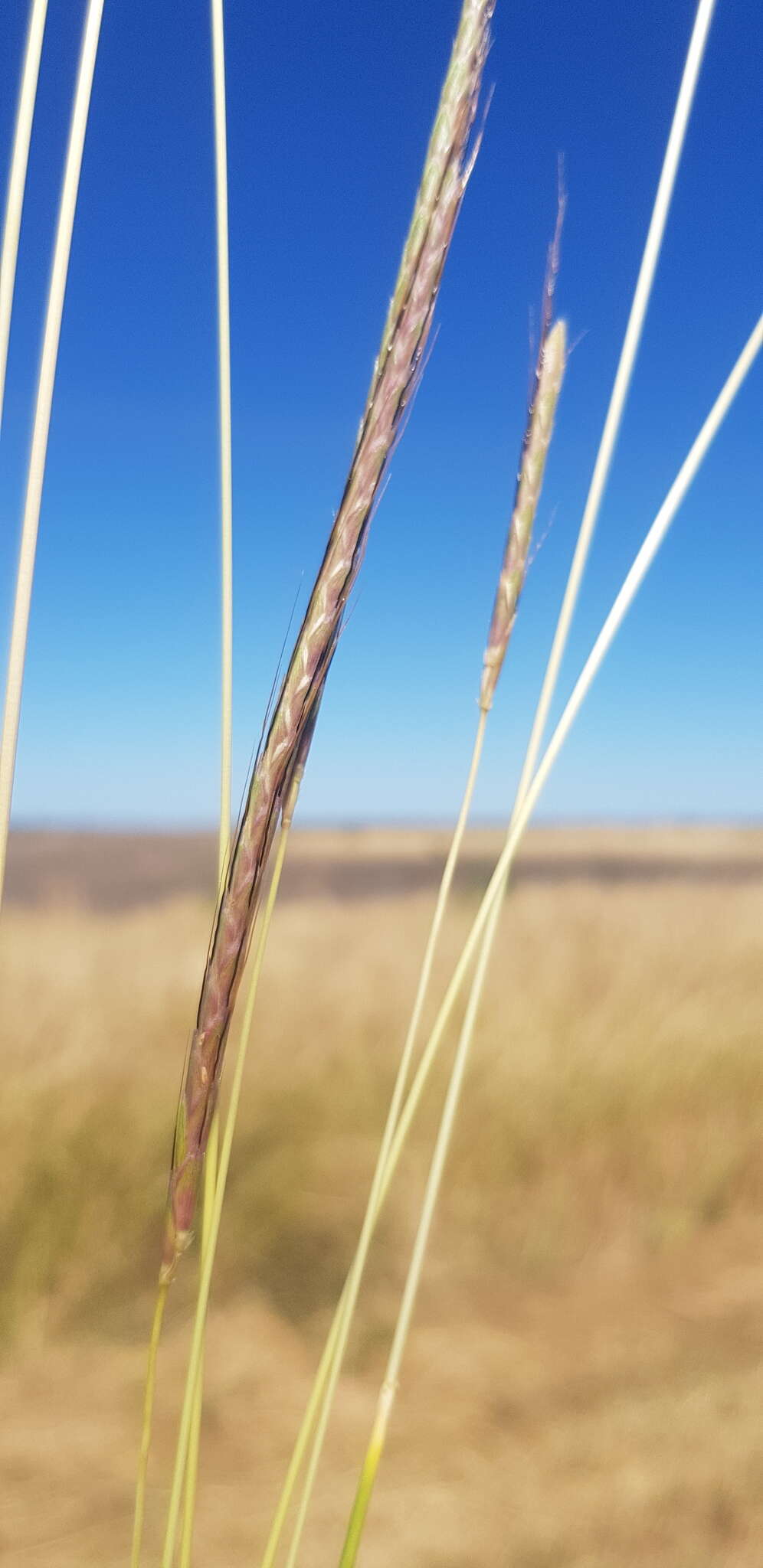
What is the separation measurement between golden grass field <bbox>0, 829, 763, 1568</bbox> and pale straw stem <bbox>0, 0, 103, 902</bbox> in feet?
2.68

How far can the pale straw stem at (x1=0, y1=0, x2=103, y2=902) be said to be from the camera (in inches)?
11.4

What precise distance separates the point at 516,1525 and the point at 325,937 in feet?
3.63

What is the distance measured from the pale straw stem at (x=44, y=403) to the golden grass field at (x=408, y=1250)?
0.82 metres

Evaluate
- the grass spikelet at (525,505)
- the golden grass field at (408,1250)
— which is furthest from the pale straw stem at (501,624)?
the golden grass field at (408,1250)

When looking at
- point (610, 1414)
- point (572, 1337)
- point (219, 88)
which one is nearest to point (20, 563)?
point (219, 88)

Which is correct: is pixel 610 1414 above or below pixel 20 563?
below

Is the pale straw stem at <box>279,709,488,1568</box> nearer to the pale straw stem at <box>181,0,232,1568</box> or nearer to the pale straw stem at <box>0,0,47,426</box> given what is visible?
the pale straw stem at <box>181,0,232,1568</box>

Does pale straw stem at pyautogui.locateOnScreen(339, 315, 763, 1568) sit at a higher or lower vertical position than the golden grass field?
higher

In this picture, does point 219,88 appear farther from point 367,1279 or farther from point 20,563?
point 367,1279

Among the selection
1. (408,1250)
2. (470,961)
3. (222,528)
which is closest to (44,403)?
(222,528)

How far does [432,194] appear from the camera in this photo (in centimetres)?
28

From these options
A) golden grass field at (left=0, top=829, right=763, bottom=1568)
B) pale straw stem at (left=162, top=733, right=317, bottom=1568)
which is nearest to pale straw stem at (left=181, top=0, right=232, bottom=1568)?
pale straw stem at (left=162, top=733, right=317, bottom=1568)

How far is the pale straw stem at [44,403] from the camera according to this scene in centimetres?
29

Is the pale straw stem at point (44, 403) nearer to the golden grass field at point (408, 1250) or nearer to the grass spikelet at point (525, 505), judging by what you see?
the grass spikelet at point (525, 505)
